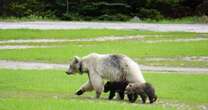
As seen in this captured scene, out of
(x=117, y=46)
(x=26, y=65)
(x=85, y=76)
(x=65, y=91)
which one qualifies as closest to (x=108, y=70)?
(x=65, y=91)

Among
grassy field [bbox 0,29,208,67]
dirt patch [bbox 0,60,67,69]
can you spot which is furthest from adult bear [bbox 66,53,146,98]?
grassy field [bbox 0,29,208,67]

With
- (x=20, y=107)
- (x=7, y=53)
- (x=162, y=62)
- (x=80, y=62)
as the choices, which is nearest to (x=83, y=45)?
(x=7, y=53)

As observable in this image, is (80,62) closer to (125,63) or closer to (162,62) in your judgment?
(125,63)

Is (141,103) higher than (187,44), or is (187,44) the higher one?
(141,103)

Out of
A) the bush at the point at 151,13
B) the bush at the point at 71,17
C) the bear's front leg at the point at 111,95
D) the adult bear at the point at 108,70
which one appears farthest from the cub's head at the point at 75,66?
the bush at the point at 151,13

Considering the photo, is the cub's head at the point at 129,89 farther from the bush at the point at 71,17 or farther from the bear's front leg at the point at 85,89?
the bush at the point at 71,17

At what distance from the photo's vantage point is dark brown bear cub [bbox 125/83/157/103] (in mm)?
19609

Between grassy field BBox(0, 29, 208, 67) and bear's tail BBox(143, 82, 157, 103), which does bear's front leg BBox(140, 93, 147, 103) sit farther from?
grassy field BBox(0, 29, 208, 67)

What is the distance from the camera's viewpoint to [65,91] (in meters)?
22.8

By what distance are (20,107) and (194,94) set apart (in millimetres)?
7232

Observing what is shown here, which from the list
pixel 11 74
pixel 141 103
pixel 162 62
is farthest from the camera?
pixel 162 62

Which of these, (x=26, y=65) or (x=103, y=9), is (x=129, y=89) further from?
(x=103, y=9)

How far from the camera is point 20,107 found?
57.0ft

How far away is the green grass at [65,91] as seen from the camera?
18.3m
